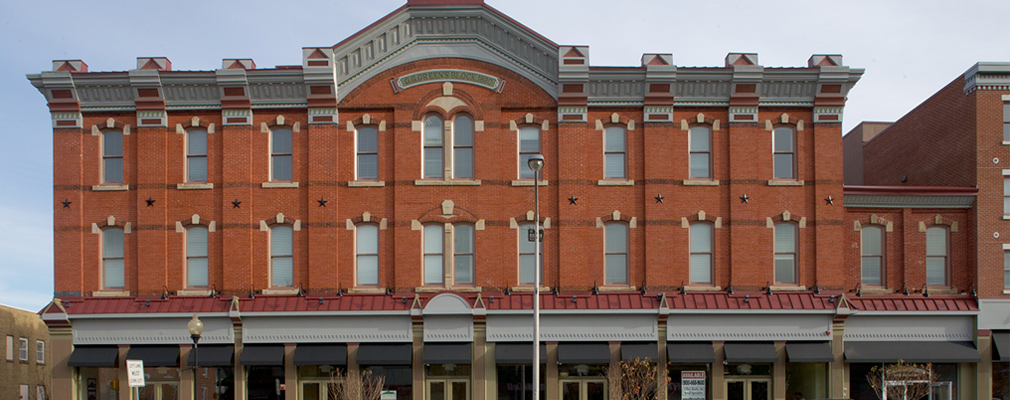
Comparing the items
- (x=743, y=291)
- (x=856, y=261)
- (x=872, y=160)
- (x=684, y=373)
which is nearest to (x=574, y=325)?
(x=684, y=373)

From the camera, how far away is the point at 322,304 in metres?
26.0

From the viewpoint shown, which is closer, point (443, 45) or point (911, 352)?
point (911, 352)

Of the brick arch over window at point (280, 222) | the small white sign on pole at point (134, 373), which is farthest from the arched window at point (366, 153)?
the small white sign on pole at point (134, 373)

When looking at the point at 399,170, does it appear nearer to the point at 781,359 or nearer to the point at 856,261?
the point at 781,359

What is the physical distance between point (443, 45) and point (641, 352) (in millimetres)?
11775

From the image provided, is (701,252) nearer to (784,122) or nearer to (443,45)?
(784,122)

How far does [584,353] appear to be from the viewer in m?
25.8

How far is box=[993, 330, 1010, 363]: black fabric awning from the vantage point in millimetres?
26203

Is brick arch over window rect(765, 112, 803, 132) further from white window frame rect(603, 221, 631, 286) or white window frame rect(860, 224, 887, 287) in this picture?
white window frame rect(603, 221, 631, 286)

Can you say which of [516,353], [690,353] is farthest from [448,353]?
[690,353]

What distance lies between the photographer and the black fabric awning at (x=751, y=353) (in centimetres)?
2573

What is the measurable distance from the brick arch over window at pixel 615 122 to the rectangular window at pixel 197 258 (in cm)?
1349

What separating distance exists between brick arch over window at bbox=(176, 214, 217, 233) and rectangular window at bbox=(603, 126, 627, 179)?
13.0 m

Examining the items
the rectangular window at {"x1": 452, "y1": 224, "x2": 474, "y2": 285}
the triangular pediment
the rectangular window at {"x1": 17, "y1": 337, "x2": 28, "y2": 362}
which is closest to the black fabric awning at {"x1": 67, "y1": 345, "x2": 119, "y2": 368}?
the triangular pediment
